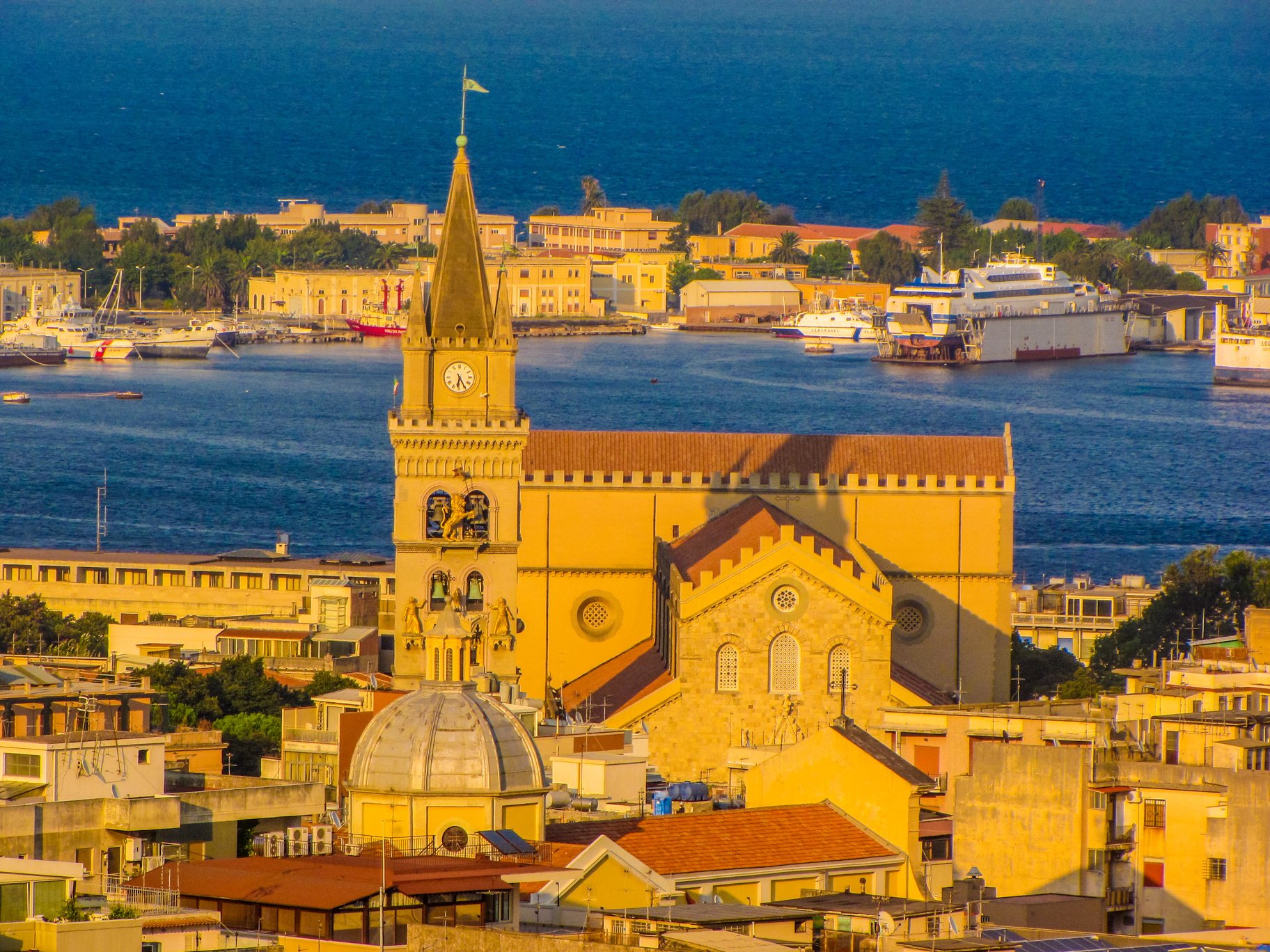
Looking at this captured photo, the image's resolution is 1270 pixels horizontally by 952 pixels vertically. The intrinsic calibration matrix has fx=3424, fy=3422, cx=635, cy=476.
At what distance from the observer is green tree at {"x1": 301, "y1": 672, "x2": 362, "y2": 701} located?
51094 mm

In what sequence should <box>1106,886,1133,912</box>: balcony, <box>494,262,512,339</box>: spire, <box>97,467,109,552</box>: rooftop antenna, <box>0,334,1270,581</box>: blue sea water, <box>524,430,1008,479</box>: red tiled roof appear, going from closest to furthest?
1. <box>1106,886,1133,912</box>: balcony
2. <box>494,262,512,339</box>: spire
3. <box>524,430,1008,479</box>: red tiled roof
4. <box>97,467,109,552</box>: rooftop antenna
5. <box>0,334,1270,581</box>: blue sea water

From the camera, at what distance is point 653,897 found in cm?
2492

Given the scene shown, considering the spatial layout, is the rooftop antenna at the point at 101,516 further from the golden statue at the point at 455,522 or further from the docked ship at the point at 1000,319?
the docked ship at the point at 1000,319

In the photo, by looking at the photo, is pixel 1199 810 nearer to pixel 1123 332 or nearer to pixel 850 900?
pixel 850 900

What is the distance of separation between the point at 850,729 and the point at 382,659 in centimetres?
2801

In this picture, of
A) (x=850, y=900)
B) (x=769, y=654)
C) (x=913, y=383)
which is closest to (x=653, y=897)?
(x=850, y=900)

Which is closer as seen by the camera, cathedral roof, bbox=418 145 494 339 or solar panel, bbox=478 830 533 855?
solar panel, bbox=478 830 533 855

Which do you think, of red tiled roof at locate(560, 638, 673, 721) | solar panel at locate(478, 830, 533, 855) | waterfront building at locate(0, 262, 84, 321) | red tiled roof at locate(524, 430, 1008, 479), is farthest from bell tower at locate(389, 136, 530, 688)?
waterfront building at locate(0, 262, 84, 321)

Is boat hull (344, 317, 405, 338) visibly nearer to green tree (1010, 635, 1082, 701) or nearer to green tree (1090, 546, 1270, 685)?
green tree (1090, 546, 1270, 685)

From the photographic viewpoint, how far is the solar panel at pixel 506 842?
24.9 metres

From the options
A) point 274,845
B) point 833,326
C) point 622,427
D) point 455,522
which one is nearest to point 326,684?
point 455,522

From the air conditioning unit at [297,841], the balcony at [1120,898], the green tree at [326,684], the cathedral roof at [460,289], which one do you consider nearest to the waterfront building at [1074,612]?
the green tree at [326,684]

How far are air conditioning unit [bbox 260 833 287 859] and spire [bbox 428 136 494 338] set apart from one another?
21.1 meters

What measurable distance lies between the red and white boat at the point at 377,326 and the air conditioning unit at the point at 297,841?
164 m
